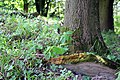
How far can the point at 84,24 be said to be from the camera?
172 inches

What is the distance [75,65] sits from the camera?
3506mm

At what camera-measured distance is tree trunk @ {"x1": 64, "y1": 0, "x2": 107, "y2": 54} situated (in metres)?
4.30

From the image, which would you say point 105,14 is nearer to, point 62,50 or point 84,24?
point 84,24

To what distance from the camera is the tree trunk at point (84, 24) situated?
4301 millimetres

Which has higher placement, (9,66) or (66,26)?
(66,26)

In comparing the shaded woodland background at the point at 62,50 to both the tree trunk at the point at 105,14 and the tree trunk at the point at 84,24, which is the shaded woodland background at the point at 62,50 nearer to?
the tree trunk at the point at 84,24

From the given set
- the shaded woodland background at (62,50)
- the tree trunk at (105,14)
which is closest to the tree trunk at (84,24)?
the shaded woodland background at (62,50)

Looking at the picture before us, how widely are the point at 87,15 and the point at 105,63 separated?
3.64 ft

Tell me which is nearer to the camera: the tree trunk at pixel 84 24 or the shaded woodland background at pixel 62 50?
the shaded woodland background at pixel 62 50

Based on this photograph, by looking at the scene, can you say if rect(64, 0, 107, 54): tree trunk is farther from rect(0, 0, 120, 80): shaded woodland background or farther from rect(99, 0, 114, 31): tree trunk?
rect(99, 0, 114, 31): tree trunk

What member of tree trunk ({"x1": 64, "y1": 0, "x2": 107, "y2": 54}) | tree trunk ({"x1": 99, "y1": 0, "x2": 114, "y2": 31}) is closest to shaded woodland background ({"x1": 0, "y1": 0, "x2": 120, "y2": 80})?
tree trunk ({"x1": 64, "y1": 0, "x2": 107, "y2": 54})

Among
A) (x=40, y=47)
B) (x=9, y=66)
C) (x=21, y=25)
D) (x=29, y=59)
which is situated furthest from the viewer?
(x=21, y=25)

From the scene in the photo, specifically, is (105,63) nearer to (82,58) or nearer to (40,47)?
(82,58)

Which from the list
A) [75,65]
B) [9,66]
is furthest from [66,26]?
[9,66]
